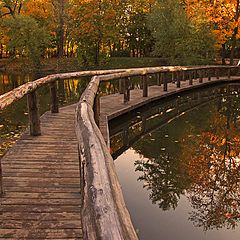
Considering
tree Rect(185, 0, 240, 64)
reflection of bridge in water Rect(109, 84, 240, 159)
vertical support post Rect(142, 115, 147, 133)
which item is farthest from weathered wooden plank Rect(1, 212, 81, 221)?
tree Rect(185, 0, 240, 64)

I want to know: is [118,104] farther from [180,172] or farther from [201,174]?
[201,174]

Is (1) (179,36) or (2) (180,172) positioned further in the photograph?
(1) (179,36)

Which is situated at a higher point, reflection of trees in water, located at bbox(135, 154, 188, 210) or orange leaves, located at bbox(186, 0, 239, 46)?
orange leaves, located at bbox(186, 0, 239, 46)

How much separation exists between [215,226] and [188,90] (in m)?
15.6

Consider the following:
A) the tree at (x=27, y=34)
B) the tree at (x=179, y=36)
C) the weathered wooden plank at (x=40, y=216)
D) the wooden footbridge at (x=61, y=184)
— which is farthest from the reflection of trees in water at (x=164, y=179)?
the tree at (x=27, y=34)

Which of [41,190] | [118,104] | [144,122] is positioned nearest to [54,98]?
[118,104]

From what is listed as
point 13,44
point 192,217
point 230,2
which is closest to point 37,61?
point 13,44

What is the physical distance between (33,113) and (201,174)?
3974mm

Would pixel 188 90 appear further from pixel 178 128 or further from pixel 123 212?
pixel 123 212

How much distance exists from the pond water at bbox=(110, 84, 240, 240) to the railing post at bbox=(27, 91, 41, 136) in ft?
6.58

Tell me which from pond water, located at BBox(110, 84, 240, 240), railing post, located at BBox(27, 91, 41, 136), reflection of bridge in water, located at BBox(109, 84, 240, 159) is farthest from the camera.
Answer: reflection of bridge in water, located at BBox(109, 84, 240, 159)

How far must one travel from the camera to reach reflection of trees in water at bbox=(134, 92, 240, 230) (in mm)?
5324

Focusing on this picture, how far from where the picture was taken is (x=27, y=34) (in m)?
39.3

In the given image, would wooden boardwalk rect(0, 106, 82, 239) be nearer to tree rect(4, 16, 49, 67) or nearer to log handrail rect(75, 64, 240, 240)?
log handrail rect(75, 64, 240, 240)
